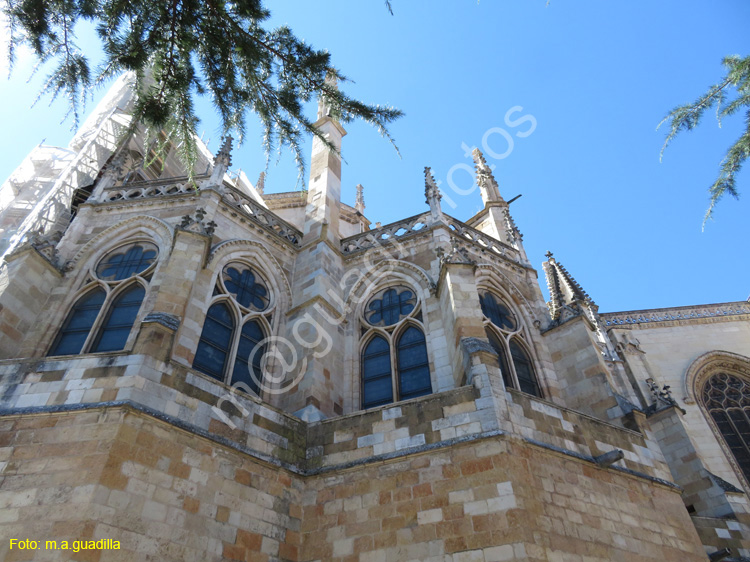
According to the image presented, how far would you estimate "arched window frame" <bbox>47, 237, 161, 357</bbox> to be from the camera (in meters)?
8.95

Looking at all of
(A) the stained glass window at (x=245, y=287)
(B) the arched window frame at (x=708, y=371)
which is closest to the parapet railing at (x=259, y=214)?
(A) the stained glass window at (x=245, y=287)

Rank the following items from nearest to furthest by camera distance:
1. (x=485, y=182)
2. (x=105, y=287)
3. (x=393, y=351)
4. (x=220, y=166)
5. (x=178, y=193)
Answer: (x=105, y=287), (x=393, y=351), (x=178, y=193), (x=220, y=166), (x=485, y=182)

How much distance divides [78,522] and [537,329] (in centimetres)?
884

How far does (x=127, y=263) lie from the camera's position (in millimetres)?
10273

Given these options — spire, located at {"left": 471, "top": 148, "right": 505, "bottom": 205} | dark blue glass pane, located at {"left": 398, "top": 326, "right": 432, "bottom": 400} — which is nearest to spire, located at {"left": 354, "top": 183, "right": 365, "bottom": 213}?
spire, located at {"left": 471, "top": 148, "right": 505, "bottom": 205}

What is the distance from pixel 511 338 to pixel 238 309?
5389 mm

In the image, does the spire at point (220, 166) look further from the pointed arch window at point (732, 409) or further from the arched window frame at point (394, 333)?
the pointed arch window at point (732, 409)

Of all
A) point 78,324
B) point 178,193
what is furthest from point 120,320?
point 178,193

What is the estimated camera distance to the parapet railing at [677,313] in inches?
782

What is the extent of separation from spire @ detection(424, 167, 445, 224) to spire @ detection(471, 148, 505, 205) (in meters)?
2.94

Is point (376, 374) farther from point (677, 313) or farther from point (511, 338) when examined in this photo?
point (677, 313)

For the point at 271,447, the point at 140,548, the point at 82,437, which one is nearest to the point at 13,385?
the point at 82,437

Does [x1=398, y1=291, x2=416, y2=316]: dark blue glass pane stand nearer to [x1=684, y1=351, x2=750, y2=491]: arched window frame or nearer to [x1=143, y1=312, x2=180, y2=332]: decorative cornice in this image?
[x1=143, y1=312, x2=180, y2=332]: decorative cornice

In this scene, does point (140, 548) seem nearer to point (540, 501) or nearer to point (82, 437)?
point (82, 437)
